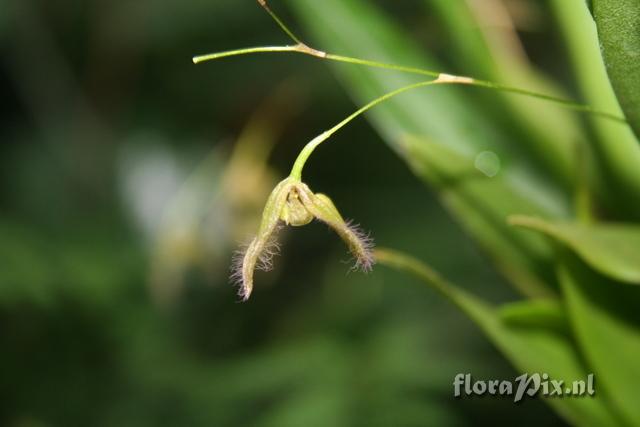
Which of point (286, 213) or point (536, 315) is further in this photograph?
point (536, 315)

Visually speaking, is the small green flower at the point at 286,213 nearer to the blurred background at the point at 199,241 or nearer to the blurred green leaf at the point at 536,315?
the blurred green leaf at the point at 536,315

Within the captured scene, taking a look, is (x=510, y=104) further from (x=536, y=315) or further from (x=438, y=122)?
(x=536, y=315)

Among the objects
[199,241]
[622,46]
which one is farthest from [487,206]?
[199,241]

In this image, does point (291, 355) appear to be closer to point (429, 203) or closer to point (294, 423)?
point (294, 423)

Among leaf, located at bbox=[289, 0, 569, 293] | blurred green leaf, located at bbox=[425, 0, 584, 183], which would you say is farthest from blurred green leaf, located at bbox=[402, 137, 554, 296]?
blurred green leaf, located at bbox=[425, 0, 584, 183]

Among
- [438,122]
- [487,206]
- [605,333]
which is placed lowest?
[605,333]

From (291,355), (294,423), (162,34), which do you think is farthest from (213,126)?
(294,423)

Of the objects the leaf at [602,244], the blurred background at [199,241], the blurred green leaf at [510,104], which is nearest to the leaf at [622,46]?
the leaf at [602,244]
